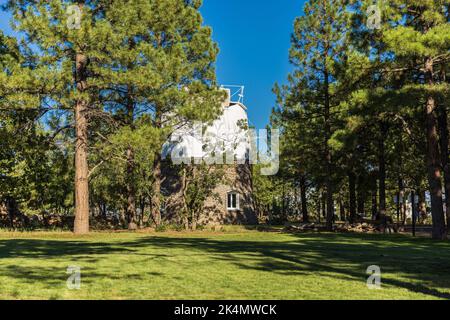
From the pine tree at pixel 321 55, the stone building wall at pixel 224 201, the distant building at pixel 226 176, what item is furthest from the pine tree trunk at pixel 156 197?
the pine tree at pixel 321 55

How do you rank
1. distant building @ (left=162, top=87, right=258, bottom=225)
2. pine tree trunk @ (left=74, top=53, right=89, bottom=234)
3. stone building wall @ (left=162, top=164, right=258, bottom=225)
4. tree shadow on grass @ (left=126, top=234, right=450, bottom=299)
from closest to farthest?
tree shadow on grass @ (left=126, top=234, right=450, bottom=299), pine tree trunk @ (left=74, top=53, right=89, bottom=234), distant building @ (left=162, top=87, right=258, bottom=225), stone building wall @ (left=162, top=164, right=258, bottom=225)

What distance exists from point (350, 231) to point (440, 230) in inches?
282

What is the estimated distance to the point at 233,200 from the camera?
103 ft

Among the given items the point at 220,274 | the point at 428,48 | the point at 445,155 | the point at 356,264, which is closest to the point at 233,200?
the point at 445,155

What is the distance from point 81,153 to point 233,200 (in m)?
14.3

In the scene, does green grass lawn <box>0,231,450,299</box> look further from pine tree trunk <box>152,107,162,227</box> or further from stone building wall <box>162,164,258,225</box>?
stone building wall <box>162,164,258,225</box>

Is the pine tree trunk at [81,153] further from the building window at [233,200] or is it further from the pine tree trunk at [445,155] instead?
the pine tree trunk at [445,155]

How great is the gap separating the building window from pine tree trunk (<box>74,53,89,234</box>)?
13.5 metres

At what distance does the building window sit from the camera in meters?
31.0

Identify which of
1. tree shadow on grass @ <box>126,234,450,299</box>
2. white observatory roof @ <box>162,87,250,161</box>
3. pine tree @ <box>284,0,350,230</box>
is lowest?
tree shadow on grass @ <box>126,234,450,299</box>

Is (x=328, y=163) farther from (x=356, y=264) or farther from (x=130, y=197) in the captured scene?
(x=356, y=264)

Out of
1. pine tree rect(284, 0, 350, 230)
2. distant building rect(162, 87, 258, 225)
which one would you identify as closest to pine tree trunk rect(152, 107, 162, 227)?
distant building rect(162, 87, 258, 225)
